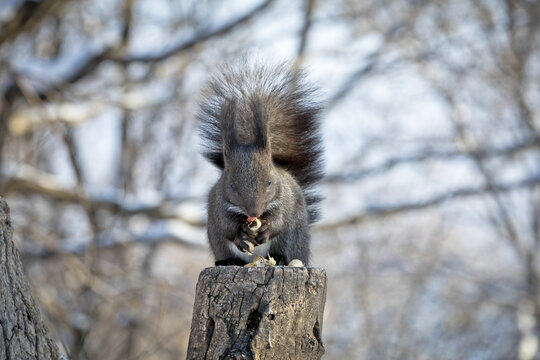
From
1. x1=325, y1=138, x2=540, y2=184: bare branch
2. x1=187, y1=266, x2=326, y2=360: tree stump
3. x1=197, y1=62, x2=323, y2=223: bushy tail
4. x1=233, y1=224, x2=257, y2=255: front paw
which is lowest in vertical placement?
x1=187, y1=266, x2=326, y2=360: tree stump

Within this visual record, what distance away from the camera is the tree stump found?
175 cm

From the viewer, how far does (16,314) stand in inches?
65.8

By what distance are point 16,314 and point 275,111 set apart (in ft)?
4.31

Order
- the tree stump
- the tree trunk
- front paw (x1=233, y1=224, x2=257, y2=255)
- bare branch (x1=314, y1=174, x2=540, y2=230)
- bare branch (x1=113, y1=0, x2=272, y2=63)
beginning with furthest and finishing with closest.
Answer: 1. bare branch (x1=314, y1=174, x2=540, y2=230)
2. bare branch (x1=113, y1=0, x2=272, y2=63)
3. front paw (x1=233, y1=224, x2=257, y2=255)
4. the tree stump
5. the tree trunk

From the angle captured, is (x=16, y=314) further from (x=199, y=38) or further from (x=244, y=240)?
(x=199, y=38)

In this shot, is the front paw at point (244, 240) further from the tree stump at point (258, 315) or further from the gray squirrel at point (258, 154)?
the tree stump at point (258, 315)

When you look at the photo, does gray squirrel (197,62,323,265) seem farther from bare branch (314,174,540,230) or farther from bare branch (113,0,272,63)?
bare branch (314,174,540,230)

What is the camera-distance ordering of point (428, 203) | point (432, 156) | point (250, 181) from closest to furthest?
1. point (250, 181)
2. point (428, 203)
3. point (432, 156)

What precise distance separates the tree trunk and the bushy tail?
0.95m

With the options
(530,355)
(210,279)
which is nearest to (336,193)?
(530,355)

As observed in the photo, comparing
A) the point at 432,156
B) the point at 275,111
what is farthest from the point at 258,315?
the point at 432,156

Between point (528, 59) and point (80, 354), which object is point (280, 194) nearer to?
point (80, 354)

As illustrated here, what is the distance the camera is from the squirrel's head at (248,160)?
2.35 m

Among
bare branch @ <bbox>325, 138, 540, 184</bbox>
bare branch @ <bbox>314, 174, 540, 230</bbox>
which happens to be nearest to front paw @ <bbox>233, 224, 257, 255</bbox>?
bare branch @ <bbox>314, 174, 540, 230</bbox>
